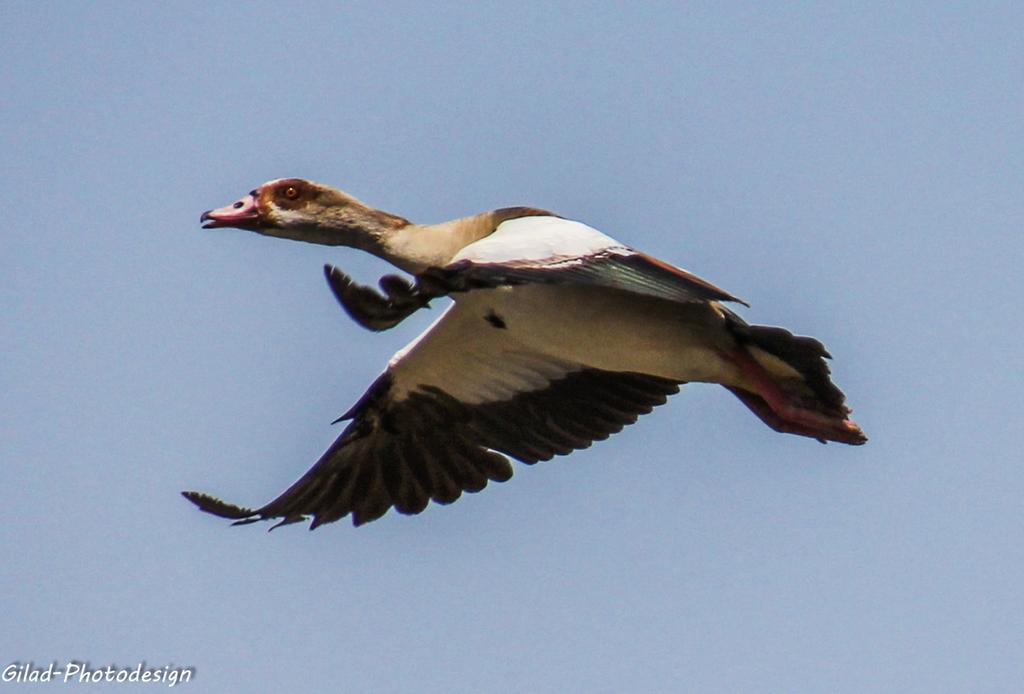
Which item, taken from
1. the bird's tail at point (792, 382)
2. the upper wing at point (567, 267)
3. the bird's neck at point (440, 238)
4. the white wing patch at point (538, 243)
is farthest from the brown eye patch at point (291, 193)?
the bird's tail at point (792, 382)

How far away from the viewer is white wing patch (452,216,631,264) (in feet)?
24.9

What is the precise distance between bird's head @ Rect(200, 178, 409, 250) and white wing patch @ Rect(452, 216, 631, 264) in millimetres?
893

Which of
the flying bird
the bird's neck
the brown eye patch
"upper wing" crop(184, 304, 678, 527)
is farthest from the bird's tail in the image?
the brown eye patch

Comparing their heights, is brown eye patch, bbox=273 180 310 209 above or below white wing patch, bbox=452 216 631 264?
above

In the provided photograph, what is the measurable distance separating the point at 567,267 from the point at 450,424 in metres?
2.52

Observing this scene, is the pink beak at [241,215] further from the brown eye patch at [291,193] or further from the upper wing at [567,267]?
the upper wing at [567,267]

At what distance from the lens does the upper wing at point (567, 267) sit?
7293 millimetres

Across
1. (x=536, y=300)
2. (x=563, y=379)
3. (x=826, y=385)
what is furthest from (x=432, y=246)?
(x=826, y=385)

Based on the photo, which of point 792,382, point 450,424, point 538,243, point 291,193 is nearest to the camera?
point 538,243

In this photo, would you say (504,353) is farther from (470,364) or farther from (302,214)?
(302,214)

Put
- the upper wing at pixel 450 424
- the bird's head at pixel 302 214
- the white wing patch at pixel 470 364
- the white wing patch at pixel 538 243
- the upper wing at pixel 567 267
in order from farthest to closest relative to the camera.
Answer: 1. the upper wing at pixel 450 424
2. the white wing patch at pixel 470 364
3. the bird's head at pixel 302 214
4. the white wing patch at pixel 538 243
5. the upper wing at pixel 567 267

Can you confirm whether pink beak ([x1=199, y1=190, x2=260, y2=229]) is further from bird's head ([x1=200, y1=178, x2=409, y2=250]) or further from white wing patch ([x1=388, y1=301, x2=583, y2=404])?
white wing patch ([x1=388, y1=301, x2=583, y2=404])

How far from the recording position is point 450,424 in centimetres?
990

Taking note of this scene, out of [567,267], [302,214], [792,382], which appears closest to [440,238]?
[302,214]
